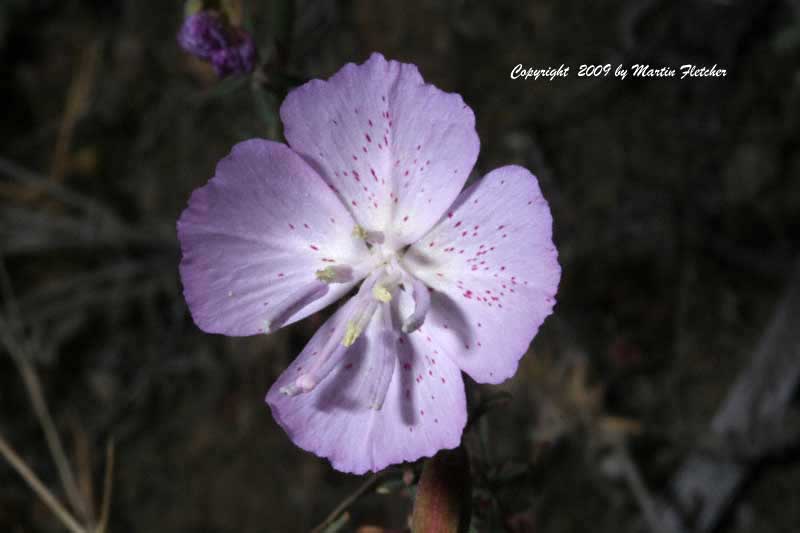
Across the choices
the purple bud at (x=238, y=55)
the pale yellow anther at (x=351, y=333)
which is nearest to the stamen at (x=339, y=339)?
the pale yellow anther at (x=351, y=333)

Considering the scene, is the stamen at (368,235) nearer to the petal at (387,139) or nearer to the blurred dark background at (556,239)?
the petal at (387,139)

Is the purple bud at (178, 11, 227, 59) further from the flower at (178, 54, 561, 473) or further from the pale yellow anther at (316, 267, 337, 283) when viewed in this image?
the pale yellow anther at (316, 267, 337, 283)

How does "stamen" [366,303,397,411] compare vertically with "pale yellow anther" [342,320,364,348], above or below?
below

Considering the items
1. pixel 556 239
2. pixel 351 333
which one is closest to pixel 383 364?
pixel 351 333

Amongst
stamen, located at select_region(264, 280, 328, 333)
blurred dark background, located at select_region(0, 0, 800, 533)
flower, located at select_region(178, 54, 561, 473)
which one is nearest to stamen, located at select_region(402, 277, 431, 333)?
flower, located at select_region(178, 54, 561, 473)

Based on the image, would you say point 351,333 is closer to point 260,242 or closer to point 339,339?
point 339,339
